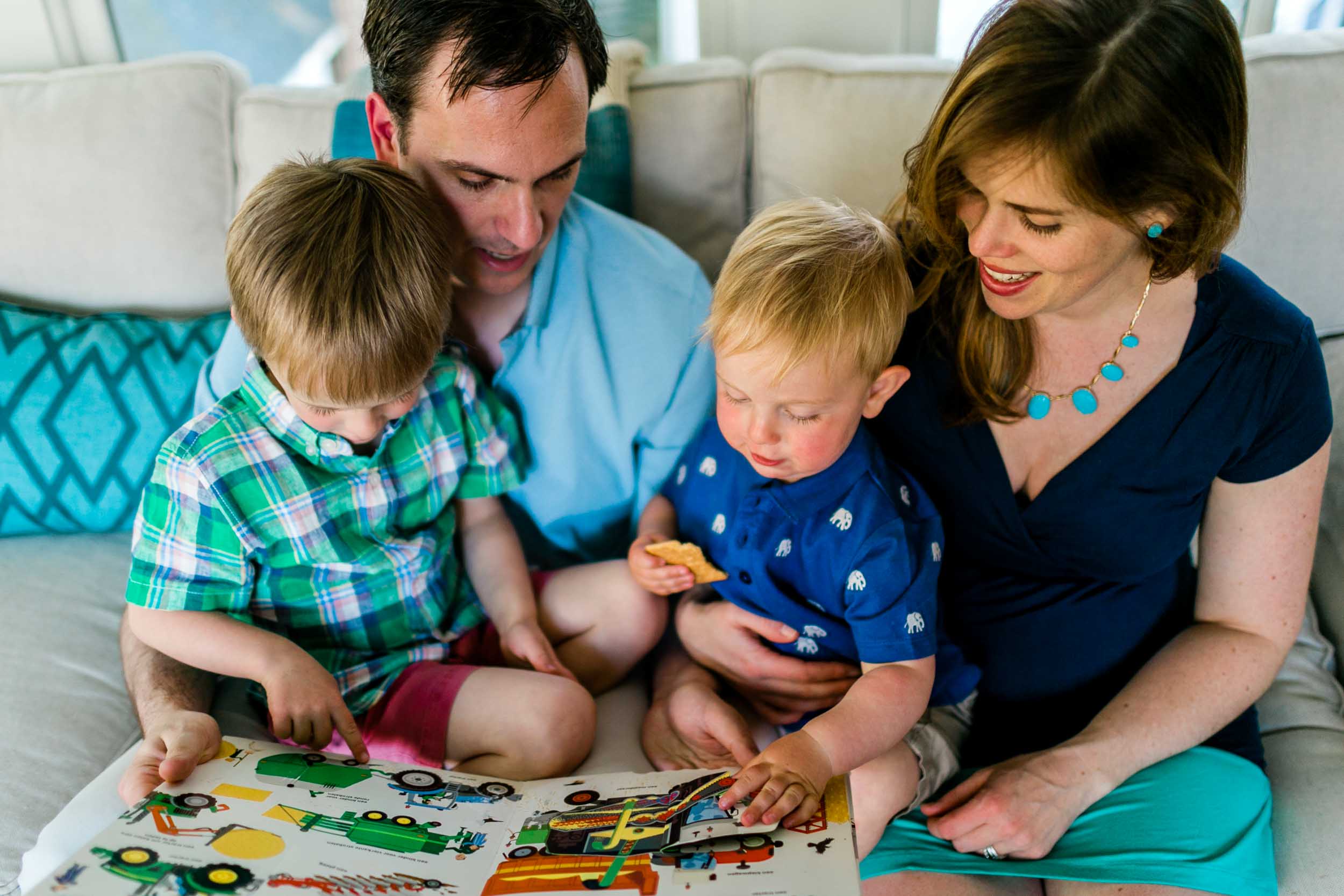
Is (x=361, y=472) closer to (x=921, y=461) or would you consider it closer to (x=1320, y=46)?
(x=921, y=461)

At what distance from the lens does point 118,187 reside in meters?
1.76

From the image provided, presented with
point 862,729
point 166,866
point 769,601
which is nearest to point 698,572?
point 769,601

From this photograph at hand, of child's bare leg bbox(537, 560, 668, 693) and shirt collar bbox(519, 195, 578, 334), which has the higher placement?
shirt collar bbox(519, 195, 578, 334)

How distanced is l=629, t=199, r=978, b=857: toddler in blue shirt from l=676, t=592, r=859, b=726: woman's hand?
0.10 ft

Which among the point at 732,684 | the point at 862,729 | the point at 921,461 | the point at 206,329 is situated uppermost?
the point at 206,329

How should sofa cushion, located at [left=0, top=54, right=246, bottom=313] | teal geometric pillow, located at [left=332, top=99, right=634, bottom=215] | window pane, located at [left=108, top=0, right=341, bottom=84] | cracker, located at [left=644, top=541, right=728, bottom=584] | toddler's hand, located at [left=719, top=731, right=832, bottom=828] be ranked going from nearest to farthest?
toddler's hand, located at [left=719, top=731, right=832, bottom=828] < cracker, located at [left=644, top=541, right=728, bottom=584] < teal geometric pillow, located at [left=332, top=99, right=634, bottom=215] < sofa cushion, located at [left=0, top=54, right=246, bottom=313] < window pane, located at [left=108, top=0, right=341, bottom=84]

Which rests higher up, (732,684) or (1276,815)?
(732,684)

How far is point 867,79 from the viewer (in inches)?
65.9

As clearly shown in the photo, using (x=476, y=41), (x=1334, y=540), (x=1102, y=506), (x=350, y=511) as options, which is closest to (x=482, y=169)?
(x=476, y=41)

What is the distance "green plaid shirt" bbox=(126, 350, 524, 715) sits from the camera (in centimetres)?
119

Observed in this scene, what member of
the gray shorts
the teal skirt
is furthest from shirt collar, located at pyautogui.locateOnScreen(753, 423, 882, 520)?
the teal skirt

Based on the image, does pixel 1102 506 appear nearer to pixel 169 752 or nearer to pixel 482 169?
pixel 482 169

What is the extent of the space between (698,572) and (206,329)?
1.03m

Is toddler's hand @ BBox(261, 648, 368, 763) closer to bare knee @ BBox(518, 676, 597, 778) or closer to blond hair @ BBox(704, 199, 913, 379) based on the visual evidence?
bare knee @ BBox(518, 676, 597, 778)
